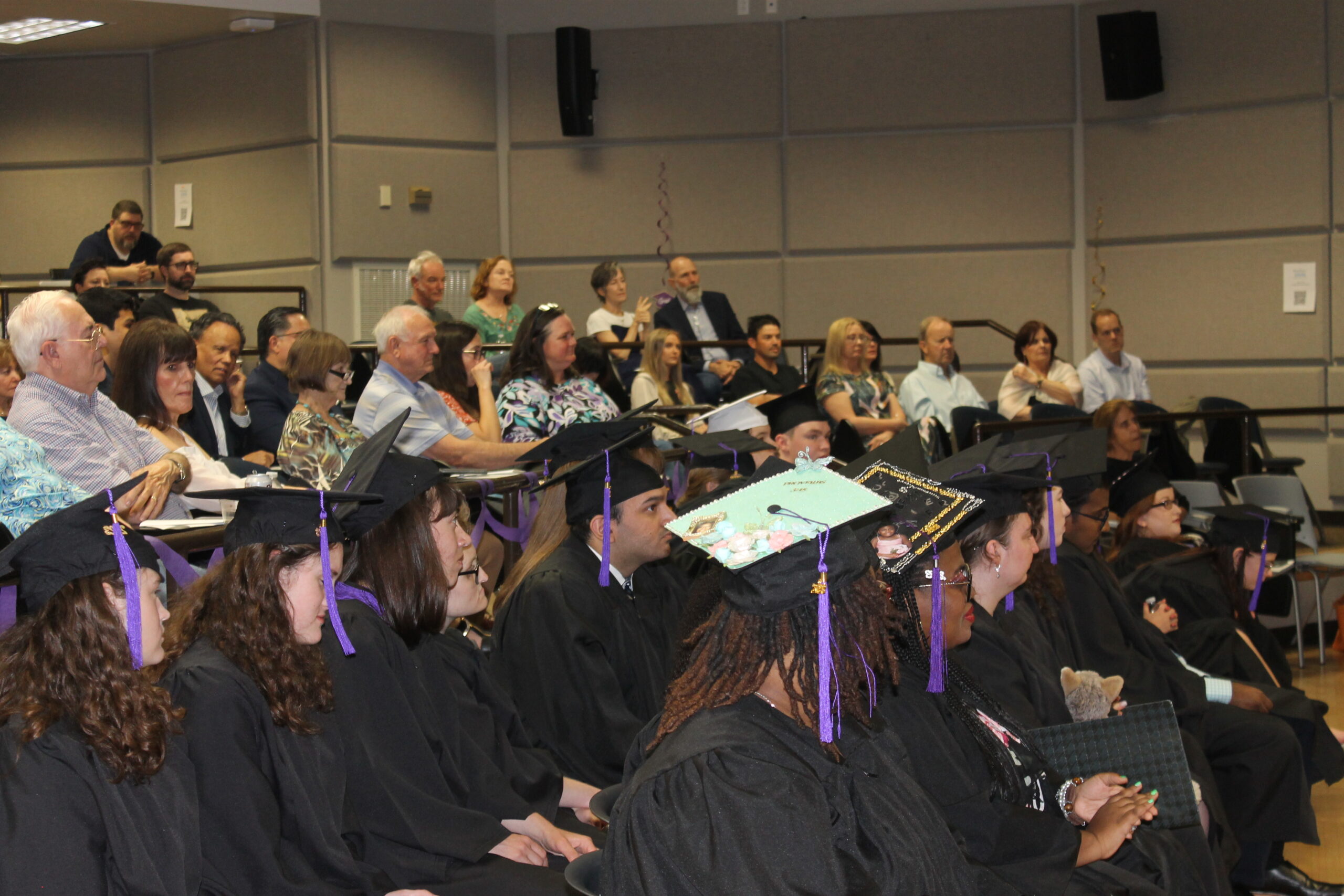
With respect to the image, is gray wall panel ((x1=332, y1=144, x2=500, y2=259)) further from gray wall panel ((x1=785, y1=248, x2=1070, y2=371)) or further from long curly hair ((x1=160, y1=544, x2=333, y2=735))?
long curly hair ((x1=160, y1=544, x2=333, y2=735))

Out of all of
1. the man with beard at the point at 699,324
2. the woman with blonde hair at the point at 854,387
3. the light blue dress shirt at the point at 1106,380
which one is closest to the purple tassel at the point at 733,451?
the woman with blonde hair at the point at 854,387

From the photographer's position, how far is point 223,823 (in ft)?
6.84

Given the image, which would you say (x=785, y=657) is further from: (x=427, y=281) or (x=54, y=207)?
(x=54, y=207)

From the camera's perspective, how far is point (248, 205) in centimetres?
948

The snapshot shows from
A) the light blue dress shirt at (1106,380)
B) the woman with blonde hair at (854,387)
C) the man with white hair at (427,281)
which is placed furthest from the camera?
the light blue dress shirt at (1106,380)

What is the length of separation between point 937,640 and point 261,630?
1281mm

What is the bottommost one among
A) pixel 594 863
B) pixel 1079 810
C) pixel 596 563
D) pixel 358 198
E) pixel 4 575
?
pixel 1079 810

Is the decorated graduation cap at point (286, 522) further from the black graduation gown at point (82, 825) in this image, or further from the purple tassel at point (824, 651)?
the purple tassel at point (824, 651)

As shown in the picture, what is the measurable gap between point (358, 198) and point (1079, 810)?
7.71 metres

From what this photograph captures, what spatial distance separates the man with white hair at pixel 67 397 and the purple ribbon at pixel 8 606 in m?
1.19

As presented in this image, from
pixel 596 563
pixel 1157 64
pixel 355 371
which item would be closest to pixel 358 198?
pixel 355 371

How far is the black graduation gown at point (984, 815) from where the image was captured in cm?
234

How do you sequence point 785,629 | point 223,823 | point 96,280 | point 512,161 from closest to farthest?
point 785,629 < point 223,823 < point 96,280 < point 512,161

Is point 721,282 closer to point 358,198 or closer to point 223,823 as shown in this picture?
point 358,198
